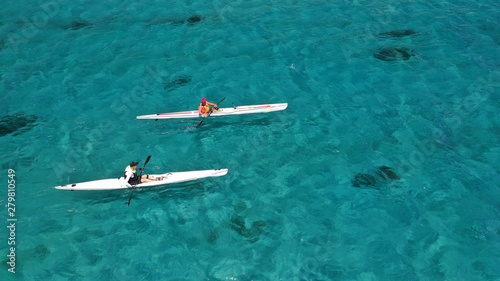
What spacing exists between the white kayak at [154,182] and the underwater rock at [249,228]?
2811 millimetres

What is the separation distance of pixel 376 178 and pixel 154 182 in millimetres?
11242

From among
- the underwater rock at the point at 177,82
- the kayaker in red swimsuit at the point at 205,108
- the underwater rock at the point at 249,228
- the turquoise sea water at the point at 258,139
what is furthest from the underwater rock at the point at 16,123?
the underwater rock at the point at 249,228

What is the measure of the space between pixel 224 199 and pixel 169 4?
72.6 feet

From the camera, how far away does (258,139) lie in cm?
2023

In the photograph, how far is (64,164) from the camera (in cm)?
1891

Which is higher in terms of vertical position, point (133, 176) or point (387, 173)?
point (133, 176)

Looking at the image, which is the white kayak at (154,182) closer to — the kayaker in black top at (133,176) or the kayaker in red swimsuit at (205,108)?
the kayaker in black top at (133,176)

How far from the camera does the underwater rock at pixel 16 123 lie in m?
20.7

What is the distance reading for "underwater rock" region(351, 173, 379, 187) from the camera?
17734 mm

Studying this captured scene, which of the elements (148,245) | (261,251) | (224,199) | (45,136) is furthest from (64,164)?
(261,251)

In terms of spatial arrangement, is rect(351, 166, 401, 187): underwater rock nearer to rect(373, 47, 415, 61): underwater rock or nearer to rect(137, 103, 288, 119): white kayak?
rect(137, 103, 288, 119): white kayak

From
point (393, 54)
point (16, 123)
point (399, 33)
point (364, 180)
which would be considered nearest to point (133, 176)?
point (16, 123)

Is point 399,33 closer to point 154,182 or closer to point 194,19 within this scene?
point 194,19

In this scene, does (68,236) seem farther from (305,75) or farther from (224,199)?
(305,75)
